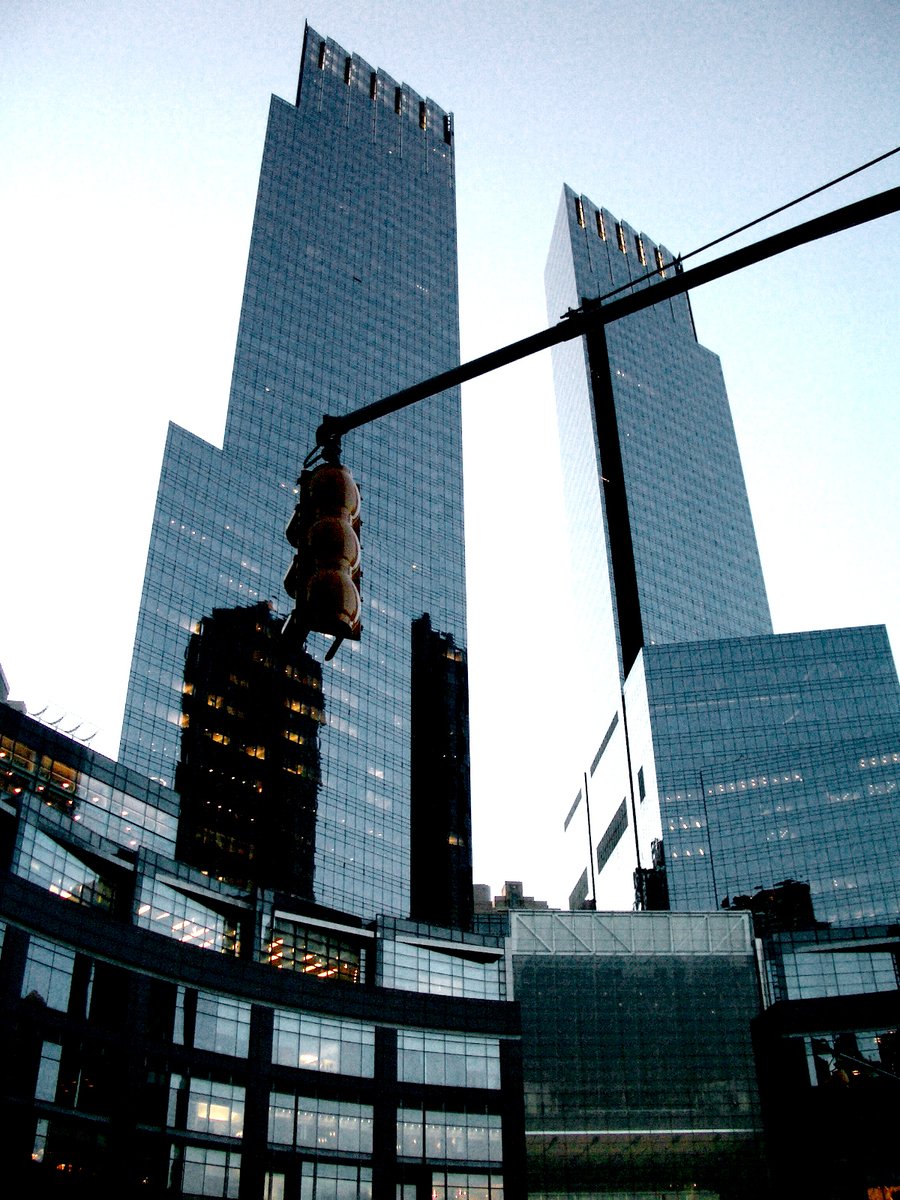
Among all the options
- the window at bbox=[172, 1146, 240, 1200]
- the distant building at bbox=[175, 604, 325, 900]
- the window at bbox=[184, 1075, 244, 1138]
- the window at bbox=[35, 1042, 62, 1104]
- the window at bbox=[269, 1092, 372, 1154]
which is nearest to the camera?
the window at bbox=[35, 1042, 62, 1104]

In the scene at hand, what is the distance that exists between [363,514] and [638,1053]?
98639 mm

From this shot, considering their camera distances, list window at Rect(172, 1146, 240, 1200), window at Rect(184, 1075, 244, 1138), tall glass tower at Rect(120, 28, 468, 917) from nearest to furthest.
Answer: window at Rect(172, 1146, 240, 1200)
window at Rect(184, 1075, 244, 1138)
tall glass tower at Rect(120, 28, 468, 917)

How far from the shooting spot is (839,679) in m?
160

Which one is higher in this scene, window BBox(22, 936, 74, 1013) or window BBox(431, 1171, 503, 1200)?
window BBox(22, 936, 74, 1013)

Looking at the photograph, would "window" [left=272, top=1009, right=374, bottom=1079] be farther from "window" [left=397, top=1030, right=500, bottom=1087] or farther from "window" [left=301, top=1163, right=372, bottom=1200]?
"window" [left=301, top=1163, right=372, bottom=1200]

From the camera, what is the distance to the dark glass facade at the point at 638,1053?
81625mm

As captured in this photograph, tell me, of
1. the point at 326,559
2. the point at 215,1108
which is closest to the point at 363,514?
the point at 215,1108

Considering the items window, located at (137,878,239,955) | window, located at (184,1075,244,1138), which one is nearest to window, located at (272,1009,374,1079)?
window, located at (184,1075,244,1138)

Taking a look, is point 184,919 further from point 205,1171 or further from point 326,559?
point 326,559

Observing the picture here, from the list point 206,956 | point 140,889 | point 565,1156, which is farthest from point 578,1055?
point 140,889

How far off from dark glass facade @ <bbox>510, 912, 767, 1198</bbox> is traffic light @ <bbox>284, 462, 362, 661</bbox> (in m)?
86.3

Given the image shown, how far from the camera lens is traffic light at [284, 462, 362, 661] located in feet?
18.7

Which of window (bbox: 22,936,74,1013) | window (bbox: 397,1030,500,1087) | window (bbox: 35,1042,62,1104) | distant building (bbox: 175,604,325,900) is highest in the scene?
distant building (bbox: 175,604,325,900)

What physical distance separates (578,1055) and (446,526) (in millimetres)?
104618
